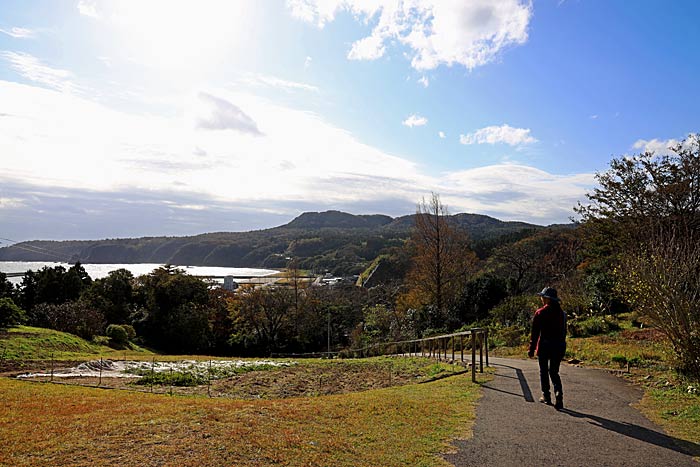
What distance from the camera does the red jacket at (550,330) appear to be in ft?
24.3

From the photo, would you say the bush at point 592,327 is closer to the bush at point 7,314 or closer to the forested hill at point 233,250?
the bush at point 7,314

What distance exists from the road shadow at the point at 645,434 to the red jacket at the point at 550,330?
3.39ft

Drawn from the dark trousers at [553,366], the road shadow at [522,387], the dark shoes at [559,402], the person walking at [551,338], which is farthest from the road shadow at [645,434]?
the road shadow at [522,387]

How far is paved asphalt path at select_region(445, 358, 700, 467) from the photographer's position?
530 centimetres

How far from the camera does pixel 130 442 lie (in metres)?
5.46

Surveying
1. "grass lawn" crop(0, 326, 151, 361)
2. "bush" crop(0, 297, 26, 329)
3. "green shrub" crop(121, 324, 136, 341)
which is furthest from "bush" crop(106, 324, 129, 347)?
"bush" crop(0, 297, 26, 329)

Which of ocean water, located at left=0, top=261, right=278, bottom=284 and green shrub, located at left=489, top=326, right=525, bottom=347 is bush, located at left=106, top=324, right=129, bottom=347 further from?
green shrub, located at left=489, top=326, right=525, bottom=347

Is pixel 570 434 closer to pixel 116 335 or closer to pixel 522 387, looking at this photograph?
pixel 522 387

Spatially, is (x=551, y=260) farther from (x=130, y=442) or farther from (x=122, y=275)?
(x=122, y=275)

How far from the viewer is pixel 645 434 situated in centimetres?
619

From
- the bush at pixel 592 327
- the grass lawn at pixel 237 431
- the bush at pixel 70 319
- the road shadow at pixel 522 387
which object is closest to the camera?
the grass lawn at pixel 237 431

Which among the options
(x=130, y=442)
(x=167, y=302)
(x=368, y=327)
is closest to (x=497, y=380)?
(x=130, y=442)

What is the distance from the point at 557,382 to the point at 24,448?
722 centimetres

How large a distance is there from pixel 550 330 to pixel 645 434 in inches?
71.2
